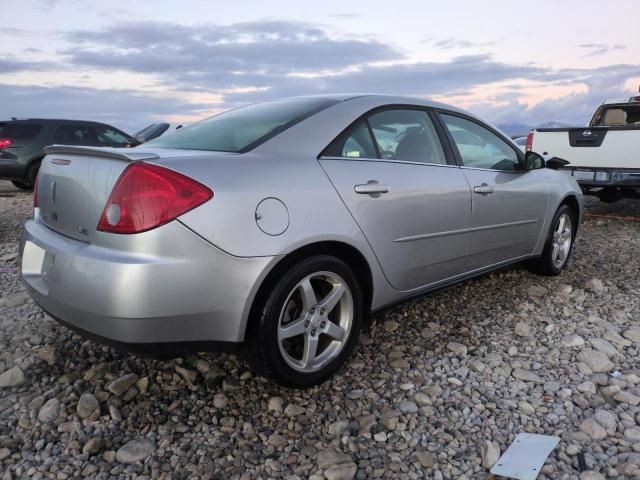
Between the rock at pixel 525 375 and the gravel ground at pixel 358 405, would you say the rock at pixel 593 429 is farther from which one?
the rock at pixel 525 375

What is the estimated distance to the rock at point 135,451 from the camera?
7.04ft

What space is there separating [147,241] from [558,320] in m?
2.84

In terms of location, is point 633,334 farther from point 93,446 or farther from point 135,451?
point 93,446

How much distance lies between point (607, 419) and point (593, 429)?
0.13m

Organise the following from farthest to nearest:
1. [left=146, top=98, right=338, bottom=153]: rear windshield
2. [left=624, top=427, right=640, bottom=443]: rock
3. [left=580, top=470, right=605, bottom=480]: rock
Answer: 1. [left=146, top=98, right=338, bottom=153]: rear windshield
2. [left=624, top=427, right=640, bottom=443]: rock
3. [left=580, top=470, right=605, bottom=480]: rock

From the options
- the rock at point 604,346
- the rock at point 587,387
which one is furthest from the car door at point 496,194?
the rock at point 587,387

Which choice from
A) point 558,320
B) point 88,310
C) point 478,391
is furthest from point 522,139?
point 88,310

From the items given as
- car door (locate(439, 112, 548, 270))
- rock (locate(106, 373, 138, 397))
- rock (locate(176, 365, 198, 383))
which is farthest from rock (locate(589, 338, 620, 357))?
rock (locate(106, 373, 138, 397))

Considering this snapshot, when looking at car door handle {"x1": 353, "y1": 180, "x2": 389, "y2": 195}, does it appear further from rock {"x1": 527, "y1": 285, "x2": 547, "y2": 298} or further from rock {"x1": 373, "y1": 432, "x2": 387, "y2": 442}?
rock {"x1": 527, "y1": 285, "x2": 547, "y2": 298}

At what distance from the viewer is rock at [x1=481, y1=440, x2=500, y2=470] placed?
7.01ft

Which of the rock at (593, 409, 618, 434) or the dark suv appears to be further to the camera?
the dark suv

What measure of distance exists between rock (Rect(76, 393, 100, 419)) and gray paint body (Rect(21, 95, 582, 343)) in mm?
447

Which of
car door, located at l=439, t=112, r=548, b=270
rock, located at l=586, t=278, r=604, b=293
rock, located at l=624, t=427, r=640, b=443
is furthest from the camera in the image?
rock, located at l=586, t=278, r=604, b=293

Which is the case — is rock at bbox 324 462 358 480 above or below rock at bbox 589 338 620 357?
below
